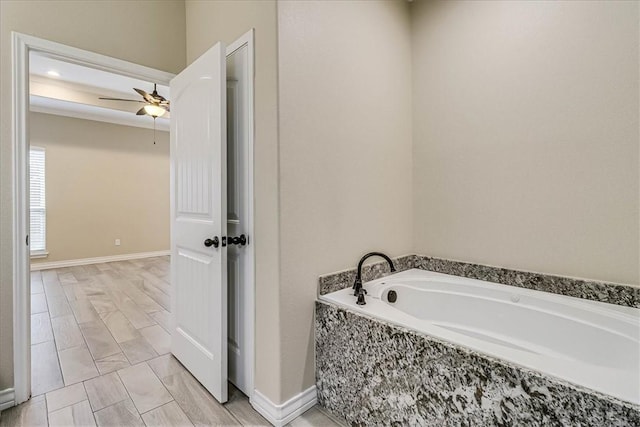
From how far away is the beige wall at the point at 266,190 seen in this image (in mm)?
1611

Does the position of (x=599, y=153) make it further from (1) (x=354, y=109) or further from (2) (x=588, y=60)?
(1) (x=354, y=109)

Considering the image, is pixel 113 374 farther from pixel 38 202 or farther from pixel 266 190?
pixel 38 202

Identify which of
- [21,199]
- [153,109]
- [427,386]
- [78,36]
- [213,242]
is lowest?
[427,386]

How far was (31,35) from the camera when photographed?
5.73ft

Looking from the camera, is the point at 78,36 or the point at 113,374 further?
the point at 113,374

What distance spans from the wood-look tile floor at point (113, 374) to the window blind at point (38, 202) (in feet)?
6.96

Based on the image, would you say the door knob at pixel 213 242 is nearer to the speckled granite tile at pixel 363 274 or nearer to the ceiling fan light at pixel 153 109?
the speckled granite tile at pixel 363 274

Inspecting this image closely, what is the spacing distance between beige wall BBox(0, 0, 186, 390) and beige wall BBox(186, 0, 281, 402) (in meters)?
0.77

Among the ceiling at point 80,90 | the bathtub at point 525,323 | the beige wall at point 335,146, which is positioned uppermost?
the ceiling at point 80,90

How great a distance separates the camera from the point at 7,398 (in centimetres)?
171

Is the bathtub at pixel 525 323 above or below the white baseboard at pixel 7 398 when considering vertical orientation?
above

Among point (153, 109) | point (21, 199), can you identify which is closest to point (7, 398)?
point (21, 199)

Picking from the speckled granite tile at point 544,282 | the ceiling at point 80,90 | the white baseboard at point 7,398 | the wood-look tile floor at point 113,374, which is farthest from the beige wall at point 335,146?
the ceiling at point 80,90

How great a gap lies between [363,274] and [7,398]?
81.9 inches
